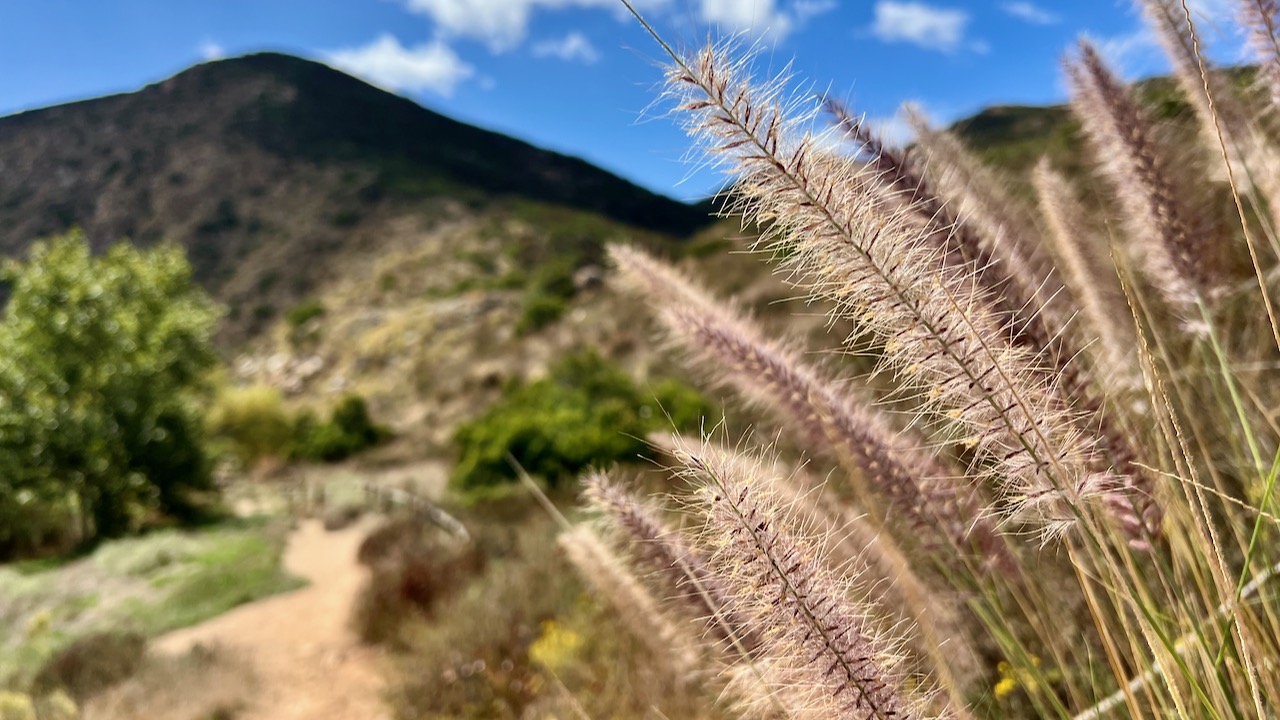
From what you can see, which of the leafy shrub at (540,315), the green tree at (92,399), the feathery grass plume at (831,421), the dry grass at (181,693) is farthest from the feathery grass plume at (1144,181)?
the leafy shrub at (540,315)

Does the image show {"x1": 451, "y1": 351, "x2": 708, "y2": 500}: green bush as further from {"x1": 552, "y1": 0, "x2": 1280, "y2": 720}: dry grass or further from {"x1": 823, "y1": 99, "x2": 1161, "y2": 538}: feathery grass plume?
{"x1": 823, "y1": 99, "x2": 1161, "y2": 538}: feathery grass plume

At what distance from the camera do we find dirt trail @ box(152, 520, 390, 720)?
5.75 m

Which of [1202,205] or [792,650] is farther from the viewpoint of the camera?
[1202,205]

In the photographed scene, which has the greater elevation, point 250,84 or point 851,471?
point 250,84

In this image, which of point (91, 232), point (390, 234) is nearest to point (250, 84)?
point (91, 232)

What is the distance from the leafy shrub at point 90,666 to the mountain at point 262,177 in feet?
124

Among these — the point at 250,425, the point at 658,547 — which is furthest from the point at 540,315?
the point at 658,547

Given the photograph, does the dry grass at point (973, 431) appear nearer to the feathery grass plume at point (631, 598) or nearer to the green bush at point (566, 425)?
the feathery grass plume at point (631, 598)

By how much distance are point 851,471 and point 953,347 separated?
526 mm

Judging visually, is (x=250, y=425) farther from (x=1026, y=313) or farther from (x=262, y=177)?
(x=262, y=177)

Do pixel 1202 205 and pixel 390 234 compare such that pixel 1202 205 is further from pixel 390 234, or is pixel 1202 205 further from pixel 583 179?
pixel 583 179

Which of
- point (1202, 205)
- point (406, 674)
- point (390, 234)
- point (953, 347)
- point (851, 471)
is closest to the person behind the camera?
point (953, 347)

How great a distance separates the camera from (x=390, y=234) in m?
47.7

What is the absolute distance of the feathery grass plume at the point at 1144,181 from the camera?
1.59 metres
